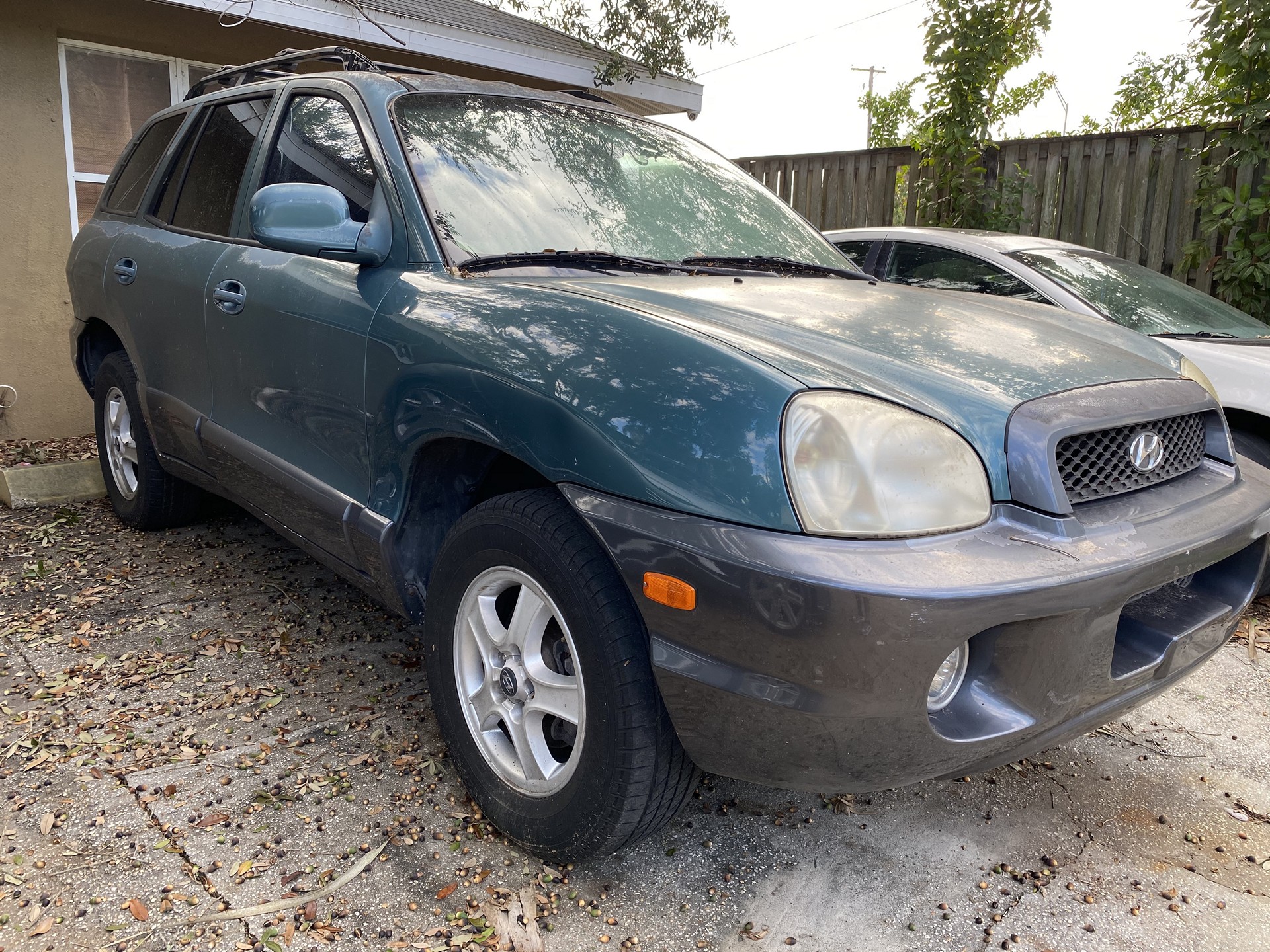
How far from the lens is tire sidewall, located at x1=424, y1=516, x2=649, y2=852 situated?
1.83m

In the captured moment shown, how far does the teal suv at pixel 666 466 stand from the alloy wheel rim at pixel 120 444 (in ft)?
4.26

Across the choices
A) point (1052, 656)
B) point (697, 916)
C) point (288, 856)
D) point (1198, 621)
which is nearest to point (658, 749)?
point (697, 916)

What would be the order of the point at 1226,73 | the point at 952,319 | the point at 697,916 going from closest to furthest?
1. the point at 697,916
2. the point at 952,319
3. the point at 1226,73

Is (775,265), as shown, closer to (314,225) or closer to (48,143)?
(314,225)

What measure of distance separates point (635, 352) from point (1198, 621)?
138 cm

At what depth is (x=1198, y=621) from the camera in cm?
204

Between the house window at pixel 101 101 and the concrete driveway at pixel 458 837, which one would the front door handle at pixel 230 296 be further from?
the house window at pixel 101 101

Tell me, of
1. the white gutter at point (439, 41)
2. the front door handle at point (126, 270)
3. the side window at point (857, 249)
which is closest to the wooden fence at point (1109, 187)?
the white gutter at point (439, 41)

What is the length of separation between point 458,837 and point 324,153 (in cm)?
199

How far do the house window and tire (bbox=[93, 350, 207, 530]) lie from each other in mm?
2572

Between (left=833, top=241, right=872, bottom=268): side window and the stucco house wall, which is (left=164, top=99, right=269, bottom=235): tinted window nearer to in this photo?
the stucco house wall

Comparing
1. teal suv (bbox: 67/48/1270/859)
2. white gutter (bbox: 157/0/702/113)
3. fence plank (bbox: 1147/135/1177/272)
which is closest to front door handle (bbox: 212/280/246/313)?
teal suv (bbox: 67/48/1270/859)

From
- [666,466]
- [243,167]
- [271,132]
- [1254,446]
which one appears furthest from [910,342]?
[1254,446]

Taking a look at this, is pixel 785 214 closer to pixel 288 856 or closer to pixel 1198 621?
pixel 1198 621
